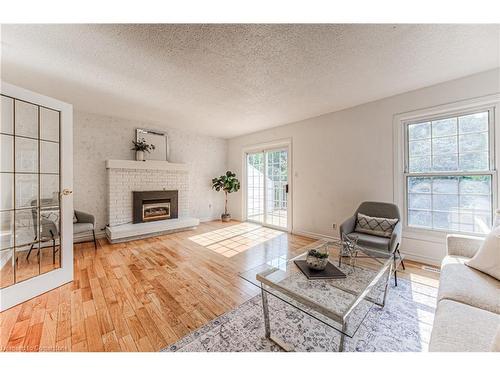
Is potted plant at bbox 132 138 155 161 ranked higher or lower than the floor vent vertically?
higher

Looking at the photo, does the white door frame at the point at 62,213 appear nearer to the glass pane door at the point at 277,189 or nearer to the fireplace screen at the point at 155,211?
the fireplace screen at the point at 155,211

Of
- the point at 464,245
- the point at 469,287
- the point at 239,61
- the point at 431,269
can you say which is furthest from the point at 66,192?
the point at 431,269

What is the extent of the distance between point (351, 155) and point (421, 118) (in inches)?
38.6

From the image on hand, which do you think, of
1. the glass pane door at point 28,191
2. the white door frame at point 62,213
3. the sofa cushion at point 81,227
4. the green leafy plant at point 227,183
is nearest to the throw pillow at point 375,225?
the green leafy plant at point 227,183

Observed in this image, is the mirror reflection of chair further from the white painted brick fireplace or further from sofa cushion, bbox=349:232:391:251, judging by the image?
sofa cushion, bbox=349:232:391:251

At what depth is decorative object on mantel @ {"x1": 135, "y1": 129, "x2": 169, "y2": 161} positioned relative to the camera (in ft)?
13.8

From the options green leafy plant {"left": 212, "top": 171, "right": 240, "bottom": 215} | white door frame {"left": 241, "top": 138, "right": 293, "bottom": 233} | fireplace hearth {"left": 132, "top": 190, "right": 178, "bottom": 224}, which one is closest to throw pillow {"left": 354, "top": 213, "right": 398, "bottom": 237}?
white door frame {"left": 241, "top": 138, "right": 293, "bottom": 233}

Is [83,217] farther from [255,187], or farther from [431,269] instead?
[431,269]

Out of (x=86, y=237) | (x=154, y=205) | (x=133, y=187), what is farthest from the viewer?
(x=154, y=205)

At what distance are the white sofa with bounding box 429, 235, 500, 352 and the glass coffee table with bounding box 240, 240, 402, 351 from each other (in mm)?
361

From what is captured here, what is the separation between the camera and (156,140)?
4406mm

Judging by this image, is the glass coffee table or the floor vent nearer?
the glass coffee table
